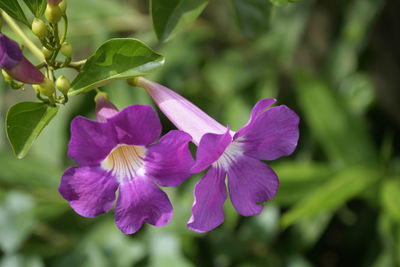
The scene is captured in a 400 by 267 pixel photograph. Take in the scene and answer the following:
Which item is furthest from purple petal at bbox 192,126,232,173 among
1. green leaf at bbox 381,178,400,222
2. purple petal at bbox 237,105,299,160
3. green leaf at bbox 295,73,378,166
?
green leaf at bbox 295,73,378,166

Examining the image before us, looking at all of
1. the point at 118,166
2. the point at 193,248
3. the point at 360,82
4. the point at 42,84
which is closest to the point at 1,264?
the point at 193,248

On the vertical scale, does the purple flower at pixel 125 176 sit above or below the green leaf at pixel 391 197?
above

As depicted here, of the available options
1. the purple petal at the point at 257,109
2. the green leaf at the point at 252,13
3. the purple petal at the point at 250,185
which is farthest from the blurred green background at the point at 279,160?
the purple petal at the point at 257,109

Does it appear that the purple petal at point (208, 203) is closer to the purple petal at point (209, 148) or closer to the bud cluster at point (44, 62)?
the purple petal at point (209, 148)

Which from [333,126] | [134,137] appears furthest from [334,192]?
[134,137]

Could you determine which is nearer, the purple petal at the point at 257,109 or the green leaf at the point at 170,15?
the purple petal at the point at 257,109

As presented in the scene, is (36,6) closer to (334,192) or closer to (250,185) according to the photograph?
(250,185)
